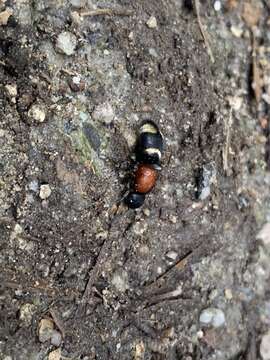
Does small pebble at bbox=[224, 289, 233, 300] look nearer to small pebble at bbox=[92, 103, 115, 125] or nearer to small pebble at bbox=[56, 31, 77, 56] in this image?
small pebble at bbox=[92, 103, 115, 125]

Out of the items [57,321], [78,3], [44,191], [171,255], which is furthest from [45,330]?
[78,3]

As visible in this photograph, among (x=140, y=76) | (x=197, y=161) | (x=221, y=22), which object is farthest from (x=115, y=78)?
(x=221, y=22)

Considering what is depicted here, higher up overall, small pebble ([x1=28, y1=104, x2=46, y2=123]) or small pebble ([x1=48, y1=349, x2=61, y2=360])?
small pebble ([x1=28, y1=104, x2=46, y2=123])

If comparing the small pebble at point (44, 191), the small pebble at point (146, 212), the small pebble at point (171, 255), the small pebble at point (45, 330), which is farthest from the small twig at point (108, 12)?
the small pebble at point (45, 330)

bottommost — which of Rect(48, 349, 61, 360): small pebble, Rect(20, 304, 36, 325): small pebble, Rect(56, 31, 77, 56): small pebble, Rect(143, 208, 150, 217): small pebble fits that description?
Rect(48, 349, 61, 360): small pebble

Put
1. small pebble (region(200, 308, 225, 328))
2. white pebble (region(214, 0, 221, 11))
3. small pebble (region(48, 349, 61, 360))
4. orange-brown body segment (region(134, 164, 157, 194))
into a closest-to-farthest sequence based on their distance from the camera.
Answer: small pebble (region(48, 349, 61, 360)) < orange-brown body segment (region(134, 164, 157, 194)) < small pebble (region(200, 308, 225, 328)) < white pebble (region(214, 0, 221, 11))

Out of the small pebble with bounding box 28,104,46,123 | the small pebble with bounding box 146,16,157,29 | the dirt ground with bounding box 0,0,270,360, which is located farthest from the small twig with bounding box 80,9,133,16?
the small pebble with bounding box 28,104,46,123

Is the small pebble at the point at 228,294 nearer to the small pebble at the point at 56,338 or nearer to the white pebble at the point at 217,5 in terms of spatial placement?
the small pebble at the point at 56,338

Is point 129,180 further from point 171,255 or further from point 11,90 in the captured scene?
point 11,90
